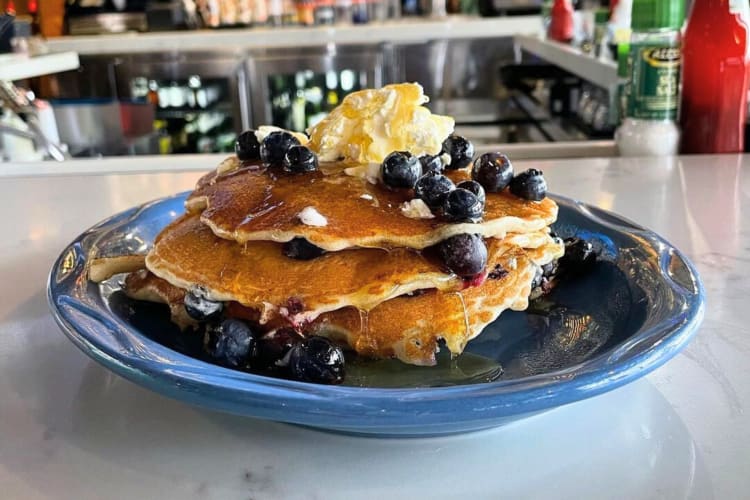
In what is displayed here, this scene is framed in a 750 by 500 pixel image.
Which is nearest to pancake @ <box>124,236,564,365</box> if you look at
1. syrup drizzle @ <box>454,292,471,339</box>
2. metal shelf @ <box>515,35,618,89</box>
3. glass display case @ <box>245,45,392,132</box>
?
syrup drizzle @ <box>454,292,471,339</box>

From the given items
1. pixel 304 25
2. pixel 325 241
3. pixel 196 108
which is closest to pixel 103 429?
pixel 325 241

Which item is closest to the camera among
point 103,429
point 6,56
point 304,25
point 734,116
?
point 103,429

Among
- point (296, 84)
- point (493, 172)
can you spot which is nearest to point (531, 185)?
point (493, 172)

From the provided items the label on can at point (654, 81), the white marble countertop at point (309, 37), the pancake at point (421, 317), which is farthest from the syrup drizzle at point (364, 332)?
the white marble countertop at point (309, 37)

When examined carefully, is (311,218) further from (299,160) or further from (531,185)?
(531,185)

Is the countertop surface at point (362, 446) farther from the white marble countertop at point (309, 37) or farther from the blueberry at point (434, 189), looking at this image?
the white marble countertop at point (309, 37)

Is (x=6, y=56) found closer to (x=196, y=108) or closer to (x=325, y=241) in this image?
(x=196, y=108)
